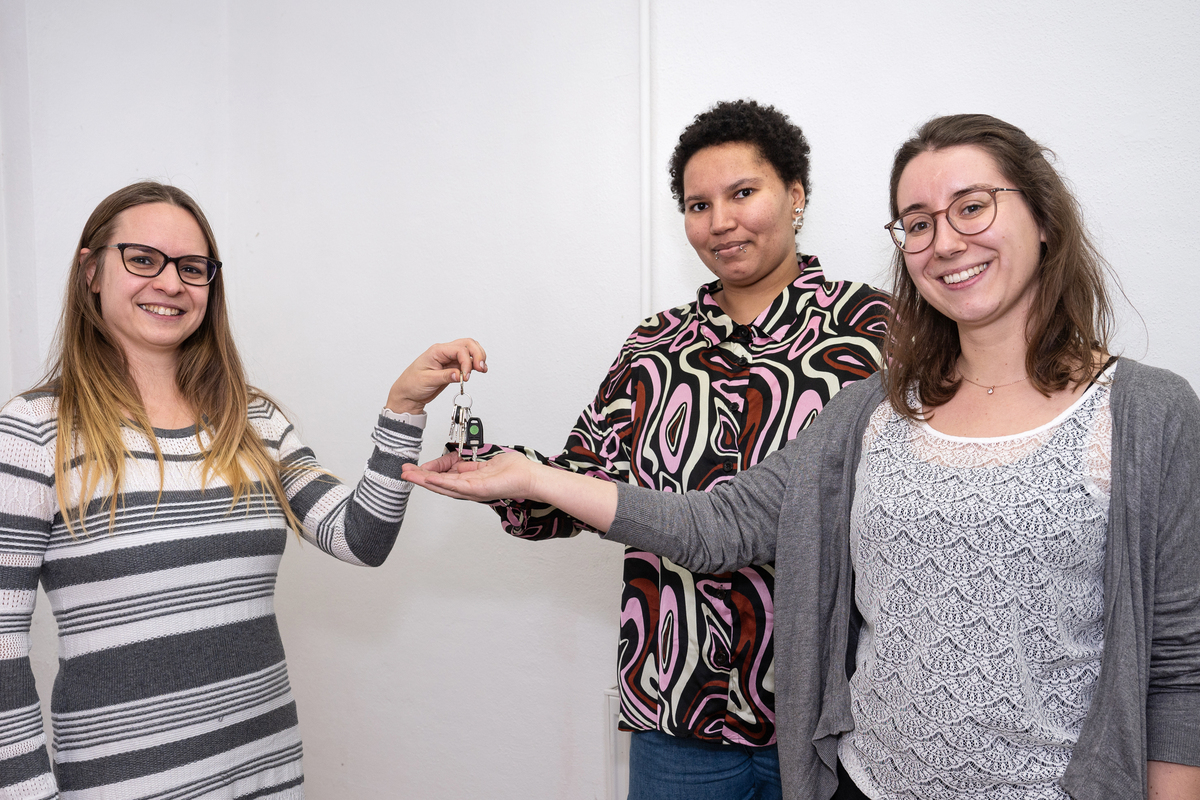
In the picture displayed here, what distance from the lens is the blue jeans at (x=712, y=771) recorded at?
1575 mm

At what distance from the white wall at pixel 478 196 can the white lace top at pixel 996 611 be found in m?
1.02

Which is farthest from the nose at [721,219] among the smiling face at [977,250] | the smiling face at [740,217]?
the smiling face at [977,250]

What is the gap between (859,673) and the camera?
1245mm

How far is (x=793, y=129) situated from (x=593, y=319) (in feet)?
2.56

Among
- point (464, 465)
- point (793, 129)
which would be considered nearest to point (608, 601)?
point (464, 465)

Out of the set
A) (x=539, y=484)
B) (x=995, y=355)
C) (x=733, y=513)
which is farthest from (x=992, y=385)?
(x=539, y=484)

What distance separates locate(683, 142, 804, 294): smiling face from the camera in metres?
1.70

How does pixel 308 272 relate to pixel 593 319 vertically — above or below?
above

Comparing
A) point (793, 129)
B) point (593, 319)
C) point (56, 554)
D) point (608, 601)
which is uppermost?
point (793, 129)

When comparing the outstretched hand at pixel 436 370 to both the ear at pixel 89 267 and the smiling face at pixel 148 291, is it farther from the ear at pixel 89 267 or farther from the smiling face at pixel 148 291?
the ear at pixel 89 267

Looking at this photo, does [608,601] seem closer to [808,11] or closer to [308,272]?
[308,272]

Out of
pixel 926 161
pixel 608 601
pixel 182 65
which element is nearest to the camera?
pixel 926 161

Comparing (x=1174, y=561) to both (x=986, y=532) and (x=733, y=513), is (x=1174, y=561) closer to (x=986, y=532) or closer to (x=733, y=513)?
(x=986, y=532)

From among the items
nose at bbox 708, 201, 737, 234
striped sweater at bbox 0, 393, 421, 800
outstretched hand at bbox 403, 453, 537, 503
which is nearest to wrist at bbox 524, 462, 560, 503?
outstretched hand at bbox 403, 453, 537, 503
